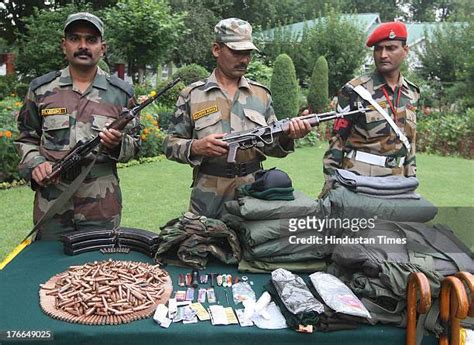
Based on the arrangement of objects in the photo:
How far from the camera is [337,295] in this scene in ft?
5.50

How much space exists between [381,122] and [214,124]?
1.00 metres

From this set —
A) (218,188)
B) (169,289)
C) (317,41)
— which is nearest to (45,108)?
(218,188)

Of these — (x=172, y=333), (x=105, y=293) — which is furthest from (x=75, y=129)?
(x=172, y=333)

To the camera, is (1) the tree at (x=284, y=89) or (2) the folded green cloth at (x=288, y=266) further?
(1) the tree at (x=284, y=89)

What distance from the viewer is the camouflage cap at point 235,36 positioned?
8.12 ft

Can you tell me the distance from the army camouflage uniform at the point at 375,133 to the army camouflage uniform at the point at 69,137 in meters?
1.20

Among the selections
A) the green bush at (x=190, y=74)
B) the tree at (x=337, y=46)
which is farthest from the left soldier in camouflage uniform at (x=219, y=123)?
the tree at (x=337, y=46)

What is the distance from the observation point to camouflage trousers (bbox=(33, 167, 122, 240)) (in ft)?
8.61

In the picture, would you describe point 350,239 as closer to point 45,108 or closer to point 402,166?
point 402,166

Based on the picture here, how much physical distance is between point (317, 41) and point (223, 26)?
16.6 metres

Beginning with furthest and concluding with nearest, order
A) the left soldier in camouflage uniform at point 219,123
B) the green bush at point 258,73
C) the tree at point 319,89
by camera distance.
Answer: the green bush at point 258,73
the tree at point 319,89
the left soldier in camouflage uniform at point 219,123

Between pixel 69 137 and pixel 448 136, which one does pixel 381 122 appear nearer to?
pixel 69 137

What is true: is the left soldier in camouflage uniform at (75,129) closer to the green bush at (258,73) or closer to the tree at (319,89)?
the tree at (319,89)

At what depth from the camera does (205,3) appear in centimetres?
1895
